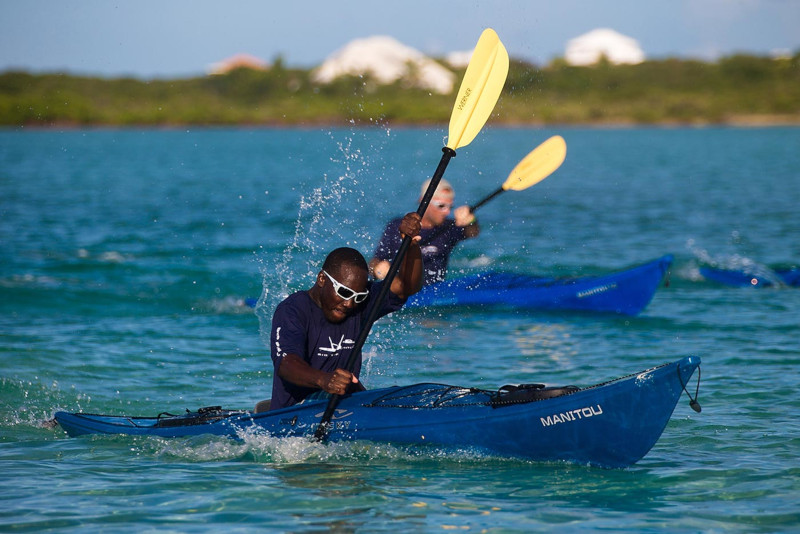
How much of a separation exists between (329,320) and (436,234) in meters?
3.99

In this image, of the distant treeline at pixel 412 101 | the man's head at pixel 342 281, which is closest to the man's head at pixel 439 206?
the man's head at pixel 342 281

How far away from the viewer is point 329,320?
5.79 meters

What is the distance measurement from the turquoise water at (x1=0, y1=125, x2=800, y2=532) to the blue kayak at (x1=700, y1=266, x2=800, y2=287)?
0.85ft

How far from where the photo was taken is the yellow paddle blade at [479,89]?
23.5 ft

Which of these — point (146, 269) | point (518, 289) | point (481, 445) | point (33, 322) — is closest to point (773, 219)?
point (518, 289)

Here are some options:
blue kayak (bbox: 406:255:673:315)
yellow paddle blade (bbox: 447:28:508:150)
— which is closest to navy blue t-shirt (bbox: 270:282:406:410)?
yellow paddle blade (bbox: 447:28:508:150)

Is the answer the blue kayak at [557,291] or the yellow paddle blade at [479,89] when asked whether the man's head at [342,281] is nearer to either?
the yellow paddle blade at [479,89]

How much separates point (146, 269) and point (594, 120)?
272 feet

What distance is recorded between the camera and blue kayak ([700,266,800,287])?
40.8 ft

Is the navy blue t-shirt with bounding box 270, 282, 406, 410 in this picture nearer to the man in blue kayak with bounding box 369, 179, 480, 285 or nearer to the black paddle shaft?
the black paddle shaft

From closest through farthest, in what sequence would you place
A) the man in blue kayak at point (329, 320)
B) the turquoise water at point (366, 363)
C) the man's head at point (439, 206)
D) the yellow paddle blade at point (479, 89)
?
the turquoise water at point (366, 363) < the man in blue kayak at point (329, 320) < the yellow paddle blade at point (479, 89) < the man's head at point (439, 206)

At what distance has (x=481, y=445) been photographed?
5738mm

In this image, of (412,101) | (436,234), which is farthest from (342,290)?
(412,101)

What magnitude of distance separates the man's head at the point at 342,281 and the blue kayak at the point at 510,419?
0.62 meters
